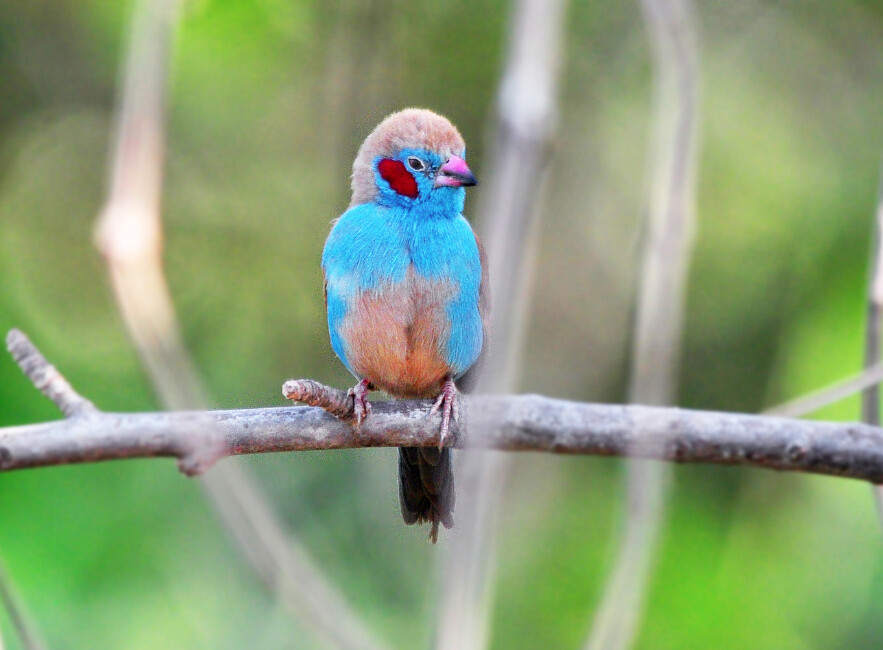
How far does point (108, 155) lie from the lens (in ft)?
22.6

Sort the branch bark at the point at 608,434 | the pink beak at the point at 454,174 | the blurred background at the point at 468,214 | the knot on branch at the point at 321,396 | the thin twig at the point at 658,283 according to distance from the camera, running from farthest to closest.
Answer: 1. the blurred background at the point at 468,214
2. the pink beak at the point at 454,174
3. the branch bark at the point at 608,434
4. the knot on branch at the point at 321,396
5. the thin twig at the point at 658,283

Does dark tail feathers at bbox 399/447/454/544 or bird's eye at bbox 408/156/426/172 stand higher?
bird's eye at bbox 408/156/426/172

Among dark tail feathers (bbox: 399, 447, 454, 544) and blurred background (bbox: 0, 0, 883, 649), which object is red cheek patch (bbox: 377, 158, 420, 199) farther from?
blurred background (bbox: 0, 0, 883, 649)

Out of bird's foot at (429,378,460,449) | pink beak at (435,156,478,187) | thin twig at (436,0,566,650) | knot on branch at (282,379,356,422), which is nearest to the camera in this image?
thin twig at (436,0,566,650)

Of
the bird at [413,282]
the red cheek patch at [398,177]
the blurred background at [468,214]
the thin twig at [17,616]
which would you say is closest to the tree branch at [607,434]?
the bird at [413,282]

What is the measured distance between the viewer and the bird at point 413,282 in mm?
3502

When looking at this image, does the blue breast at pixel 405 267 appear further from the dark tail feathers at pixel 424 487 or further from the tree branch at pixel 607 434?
the tree branch at pixel 607 434

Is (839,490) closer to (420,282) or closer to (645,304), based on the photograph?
(420,282)

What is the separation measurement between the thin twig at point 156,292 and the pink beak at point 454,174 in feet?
5.60

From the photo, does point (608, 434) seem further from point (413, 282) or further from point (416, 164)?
point (416, 164)

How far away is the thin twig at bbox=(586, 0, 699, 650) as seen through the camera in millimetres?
1837

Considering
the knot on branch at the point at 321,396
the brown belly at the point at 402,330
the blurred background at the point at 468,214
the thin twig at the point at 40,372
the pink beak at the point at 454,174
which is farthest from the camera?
the blurred background at the point at 468,214

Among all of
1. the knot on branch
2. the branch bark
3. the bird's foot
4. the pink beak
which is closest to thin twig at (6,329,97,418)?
the branch bark

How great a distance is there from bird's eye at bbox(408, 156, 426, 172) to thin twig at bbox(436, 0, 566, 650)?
2.09 meters
